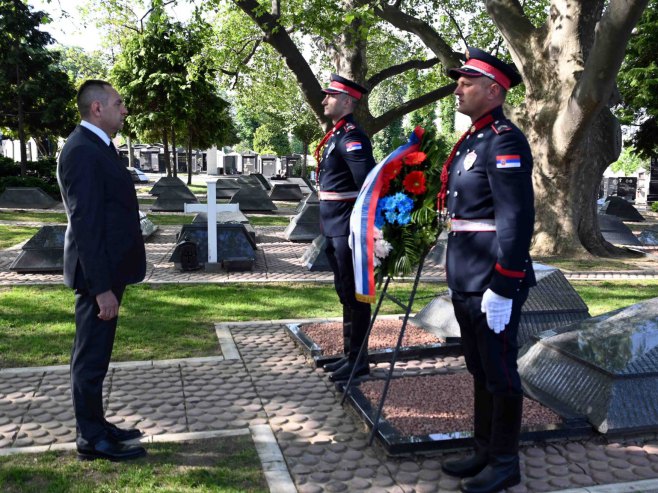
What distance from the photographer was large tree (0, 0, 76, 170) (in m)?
25.9

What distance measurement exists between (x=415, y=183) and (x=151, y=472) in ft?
7.50

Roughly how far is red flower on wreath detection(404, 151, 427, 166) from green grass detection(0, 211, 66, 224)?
1507 cm

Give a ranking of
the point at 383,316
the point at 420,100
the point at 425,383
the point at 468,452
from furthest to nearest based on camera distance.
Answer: the point at 420,100 → the point at 383,316 → the point at 425,383 → the point at 468,452

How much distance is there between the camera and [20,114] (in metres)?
26.4

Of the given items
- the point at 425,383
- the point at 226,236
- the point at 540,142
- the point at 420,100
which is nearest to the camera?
the point at 425,383

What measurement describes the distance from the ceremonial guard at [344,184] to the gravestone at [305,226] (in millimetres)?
9149

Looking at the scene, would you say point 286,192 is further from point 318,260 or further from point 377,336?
point 377,336

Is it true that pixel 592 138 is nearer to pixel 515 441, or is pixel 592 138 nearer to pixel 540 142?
pixel 540 142

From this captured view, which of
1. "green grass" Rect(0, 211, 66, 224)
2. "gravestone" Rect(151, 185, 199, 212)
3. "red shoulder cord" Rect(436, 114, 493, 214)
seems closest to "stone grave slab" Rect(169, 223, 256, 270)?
"red shoulder cord" Rect(436, 114, 493, 214)

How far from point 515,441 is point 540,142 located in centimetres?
1048

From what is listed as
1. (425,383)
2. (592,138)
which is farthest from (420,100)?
(425,383)

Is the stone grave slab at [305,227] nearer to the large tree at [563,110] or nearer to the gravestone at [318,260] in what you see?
the gravestone at [318,260]

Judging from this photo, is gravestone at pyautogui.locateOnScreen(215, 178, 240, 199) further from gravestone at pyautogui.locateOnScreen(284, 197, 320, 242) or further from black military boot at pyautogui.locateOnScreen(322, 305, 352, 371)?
black military boot at pyautogui.locateOnScreen(322, 305, 352, 371)

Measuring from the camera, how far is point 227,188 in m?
25.5
